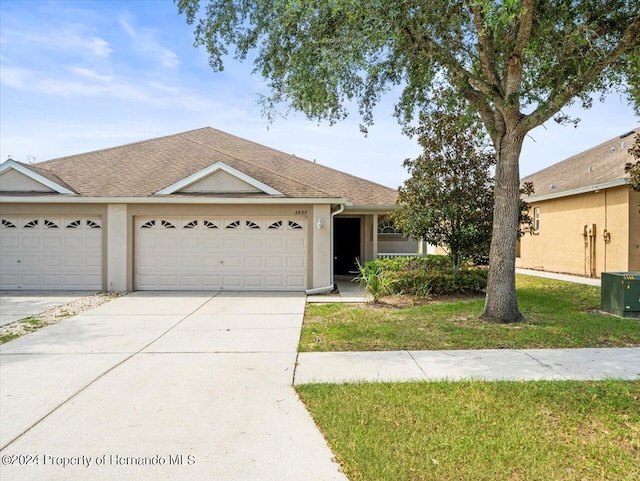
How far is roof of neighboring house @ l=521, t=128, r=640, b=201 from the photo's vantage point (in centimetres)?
1441

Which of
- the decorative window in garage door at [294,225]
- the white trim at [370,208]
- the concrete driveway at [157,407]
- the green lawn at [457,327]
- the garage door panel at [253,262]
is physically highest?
the white trim at [370,208]

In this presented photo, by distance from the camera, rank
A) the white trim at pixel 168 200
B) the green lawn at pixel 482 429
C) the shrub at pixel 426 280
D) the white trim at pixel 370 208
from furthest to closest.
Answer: the white trim at pixel 370 208 < the white trim at pixel 168 200 < the shrub at pixel 426 280 < the green lawn at pixel 482 429

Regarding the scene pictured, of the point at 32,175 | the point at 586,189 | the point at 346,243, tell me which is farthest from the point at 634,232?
the point at 32,175

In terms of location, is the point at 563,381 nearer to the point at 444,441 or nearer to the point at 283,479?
the point at 444,441

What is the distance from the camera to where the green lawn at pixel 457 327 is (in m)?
6.64

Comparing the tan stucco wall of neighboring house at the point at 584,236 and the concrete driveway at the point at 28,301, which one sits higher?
the tan stucco wall of neighboring house at the point at 584,236

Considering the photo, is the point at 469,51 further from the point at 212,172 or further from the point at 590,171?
the point at 590,171

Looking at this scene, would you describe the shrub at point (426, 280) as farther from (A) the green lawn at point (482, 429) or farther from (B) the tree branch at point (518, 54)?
(A) the green lawn at point (482, 429)

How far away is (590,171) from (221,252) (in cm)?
1465

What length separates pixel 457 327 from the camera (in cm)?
776

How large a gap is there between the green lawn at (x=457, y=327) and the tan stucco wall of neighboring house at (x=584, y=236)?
412 cm

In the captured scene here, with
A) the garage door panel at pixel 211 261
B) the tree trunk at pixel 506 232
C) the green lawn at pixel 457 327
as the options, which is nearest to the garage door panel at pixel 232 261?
the garage door panel at pixel 211 261

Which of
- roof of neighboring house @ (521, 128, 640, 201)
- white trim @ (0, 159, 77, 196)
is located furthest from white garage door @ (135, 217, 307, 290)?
roof of neighboring house @ (521, 128, 640, 201)

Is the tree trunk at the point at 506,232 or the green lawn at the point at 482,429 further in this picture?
the tree trunk at the point at 506,232
